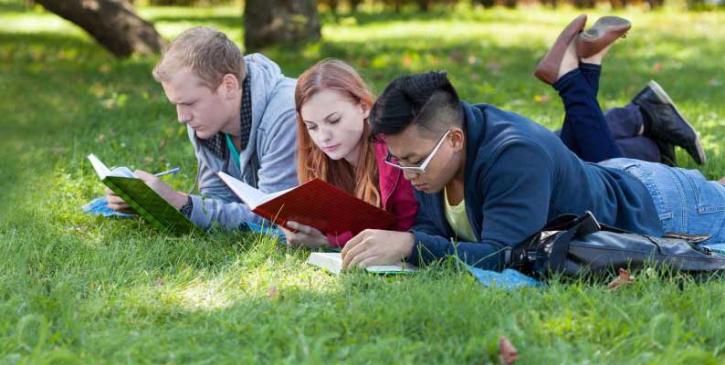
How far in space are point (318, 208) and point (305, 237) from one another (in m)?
0.23

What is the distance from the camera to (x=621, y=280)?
11.2 ft

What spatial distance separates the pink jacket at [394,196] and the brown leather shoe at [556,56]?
3.76ft

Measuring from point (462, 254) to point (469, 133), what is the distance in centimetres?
42

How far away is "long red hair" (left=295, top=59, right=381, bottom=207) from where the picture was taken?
4152 millimetres

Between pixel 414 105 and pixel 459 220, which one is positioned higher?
pixel 414 105

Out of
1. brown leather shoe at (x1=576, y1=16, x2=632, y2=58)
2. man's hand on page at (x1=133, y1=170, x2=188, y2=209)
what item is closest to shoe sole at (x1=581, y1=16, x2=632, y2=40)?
brown leather shoe at (x1=576, y1=16, x2=632, y2=58)

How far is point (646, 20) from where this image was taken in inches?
593

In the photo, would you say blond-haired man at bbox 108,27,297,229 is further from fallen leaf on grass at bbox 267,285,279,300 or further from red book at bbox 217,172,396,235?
fallen leaf on grass at bbox 267,285,279,300

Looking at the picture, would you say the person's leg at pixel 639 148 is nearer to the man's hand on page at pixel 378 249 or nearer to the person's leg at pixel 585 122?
the person's leg at pixel 585 122

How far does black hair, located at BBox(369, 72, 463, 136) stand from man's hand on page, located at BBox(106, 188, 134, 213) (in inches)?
57.2

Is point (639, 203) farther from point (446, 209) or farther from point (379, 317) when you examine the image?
point (379, 317)

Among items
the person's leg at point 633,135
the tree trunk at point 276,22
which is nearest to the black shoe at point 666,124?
the person's leg at point 633,135

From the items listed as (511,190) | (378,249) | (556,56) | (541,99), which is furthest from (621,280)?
(541,99)

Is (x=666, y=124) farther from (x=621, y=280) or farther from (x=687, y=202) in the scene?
(x=621, y=280)
